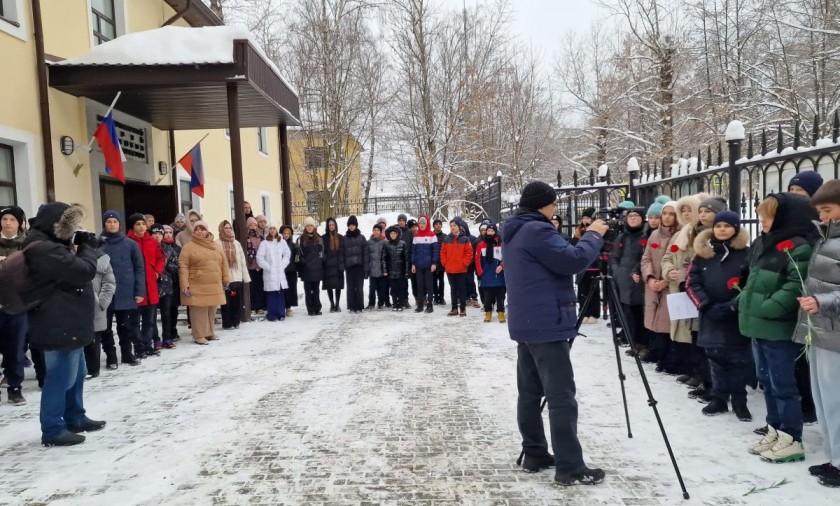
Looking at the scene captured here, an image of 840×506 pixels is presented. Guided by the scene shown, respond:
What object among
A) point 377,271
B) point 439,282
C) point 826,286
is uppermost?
point 826,286

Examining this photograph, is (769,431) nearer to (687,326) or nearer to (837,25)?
(687,326)

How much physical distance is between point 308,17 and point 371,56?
3.69 meters

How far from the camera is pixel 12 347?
5848 millimetres

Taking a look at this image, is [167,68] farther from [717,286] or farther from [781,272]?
[781,272]

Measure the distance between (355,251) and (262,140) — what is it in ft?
36.7

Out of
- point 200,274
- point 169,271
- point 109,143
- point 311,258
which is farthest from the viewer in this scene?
point 311,258

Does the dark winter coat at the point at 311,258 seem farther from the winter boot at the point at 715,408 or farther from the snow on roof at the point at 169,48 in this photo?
the winter boot at the point at 715,408

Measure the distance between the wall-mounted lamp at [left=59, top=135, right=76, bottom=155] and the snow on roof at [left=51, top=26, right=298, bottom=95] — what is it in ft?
3.94

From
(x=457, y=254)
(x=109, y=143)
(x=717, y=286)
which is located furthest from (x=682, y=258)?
(x=109, y=143)

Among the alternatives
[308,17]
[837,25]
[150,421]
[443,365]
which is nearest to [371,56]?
[308,17]

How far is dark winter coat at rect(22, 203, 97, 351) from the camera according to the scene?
4434 millimetres

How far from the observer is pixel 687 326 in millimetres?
5559

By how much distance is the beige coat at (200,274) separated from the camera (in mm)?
8562

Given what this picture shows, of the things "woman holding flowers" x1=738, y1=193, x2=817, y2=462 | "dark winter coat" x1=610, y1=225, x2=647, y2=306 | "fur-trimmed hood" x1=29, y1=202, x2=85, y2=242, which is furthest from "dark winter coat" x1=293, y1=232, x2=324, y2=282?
"woman holding flowers" x1=738, y1=193, x2=817, y2=462
